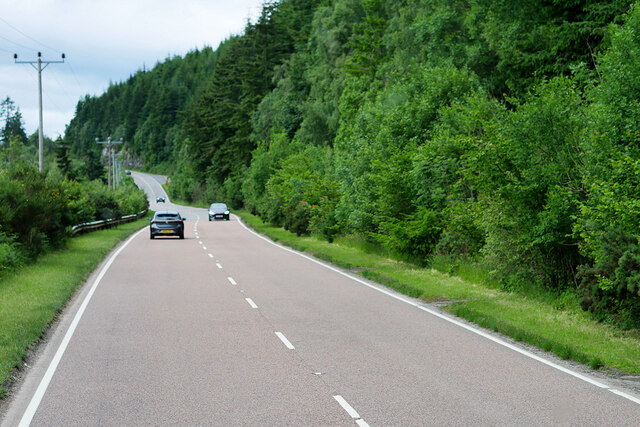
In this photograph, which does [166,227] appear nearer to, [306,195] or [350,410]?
[306,195]

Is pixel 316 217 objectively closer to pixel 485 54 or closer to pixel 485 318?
pixel 485 54

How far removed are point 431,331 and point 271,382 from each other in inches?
175

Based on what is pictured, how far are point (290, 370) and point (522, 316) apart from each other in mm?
5587

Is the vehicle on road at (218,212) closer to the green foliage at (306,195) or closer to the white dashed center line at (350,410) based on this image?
the green foliage at (306,195)

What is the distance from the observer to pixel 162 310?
14.6m

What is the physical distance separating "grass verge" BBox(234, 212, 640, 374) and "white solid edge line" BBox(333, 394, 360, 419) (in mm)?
3746

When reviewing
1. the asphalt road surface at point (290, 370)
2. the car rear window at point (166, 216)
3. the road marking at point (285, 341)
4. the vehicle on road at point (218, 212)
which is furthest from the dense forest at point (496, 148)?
the vehicle on road at point (218, 212)

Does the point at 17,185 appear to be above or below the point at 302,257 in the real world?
above

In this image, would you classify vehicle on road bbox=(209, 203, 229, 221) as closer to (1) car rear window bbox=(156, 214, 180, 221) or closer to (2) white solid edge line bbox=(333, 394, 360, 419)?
(1) car rear window bbox=(156, 214, 180, 221)

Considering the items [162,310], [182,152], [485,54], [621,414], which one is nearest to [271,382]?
[621,414]

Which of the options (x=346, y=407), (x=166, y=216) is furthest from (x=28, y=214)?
(x=346, y=407)

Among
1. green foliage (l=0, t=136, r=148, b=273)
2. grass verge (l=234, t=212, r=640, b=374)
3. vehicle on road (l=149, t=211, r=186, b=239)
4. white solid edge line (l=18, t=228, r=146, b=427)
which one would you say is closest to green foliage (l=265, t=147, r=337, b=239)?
vehicle on road (l=149, t=211, r=186, b=239)

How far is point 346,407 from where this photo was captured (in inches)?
291

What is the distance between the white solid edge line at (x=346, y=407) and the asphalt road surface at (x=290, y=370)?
0.02 m
